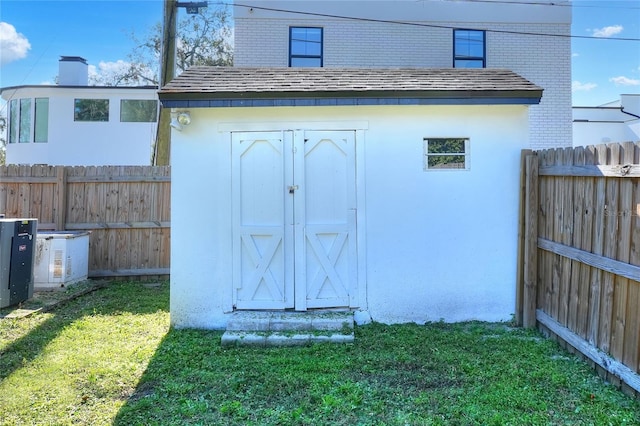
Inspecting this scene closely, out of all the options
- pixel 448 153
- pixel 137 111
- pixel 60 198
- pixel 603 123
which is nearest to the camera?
pixel 448 153

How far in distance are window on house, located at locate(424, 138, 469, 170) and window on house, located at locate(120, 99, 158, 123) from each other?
1284cm

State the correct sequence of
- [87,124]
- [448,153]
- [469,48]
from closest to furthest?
[448,153] → [469,48] → [87,124]

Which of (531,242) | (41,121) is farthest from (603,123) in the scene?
(41,121)

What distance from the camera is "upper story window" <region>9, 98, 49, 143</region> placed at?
50.4ft

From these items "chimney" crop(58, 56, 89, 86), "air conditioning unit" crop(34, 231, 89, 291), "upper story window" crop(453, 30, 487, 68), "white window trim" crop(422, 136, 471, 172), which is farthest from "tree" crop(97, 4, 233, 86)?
"white window trim" crop(422, 136, 471, 172)

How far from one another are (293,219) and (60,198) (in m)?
5.11

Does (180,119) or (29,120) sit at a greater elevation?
(29,120)

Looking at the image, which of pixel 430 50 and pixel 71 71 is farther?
pixel 71 71

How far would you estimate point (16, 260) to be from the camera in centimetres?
595

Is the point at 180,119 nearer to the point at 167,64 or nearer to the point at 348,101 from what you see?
the point at 348,101

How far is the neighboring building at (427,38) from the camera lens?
10492 millimetres

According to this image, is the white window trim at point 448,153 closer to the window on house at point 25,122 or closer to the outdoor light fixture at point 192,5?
the outdoor light fixture at point 192,5

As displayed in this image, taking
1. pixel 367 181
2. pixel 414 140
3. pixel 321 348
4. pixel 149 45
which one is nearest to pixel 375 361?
pixel 321 348

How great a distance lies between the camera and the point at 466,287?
529 centimetres
